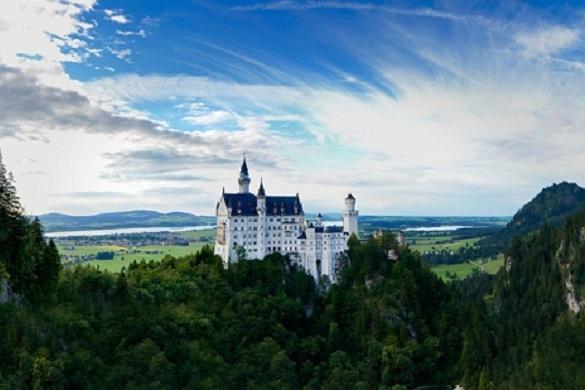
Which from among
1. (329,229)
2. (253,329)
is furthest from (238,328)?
(329,229)

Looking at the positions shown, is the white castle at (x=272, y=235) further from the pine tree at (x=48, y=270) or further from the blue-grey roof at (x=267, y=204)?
the pine tree at (x=48, y=270)

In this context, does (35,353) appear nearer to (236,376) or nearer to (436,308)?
(236,376)

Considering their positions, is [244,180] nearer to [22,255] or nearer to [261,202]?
[261,202]

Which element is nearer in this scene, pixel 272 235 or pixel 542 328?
pixel 272 235

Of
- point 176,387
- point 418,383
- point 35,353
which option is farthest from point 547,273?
point 35,353

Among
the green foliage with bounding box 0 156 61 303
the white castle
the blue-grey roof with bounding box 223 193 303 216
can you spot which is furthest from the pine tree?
the blue-grey roof with bounding box 223 193 303 216

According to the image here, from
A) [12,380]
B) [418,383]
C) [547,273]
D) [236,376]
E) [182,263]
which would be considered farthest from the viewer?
[547,273]
